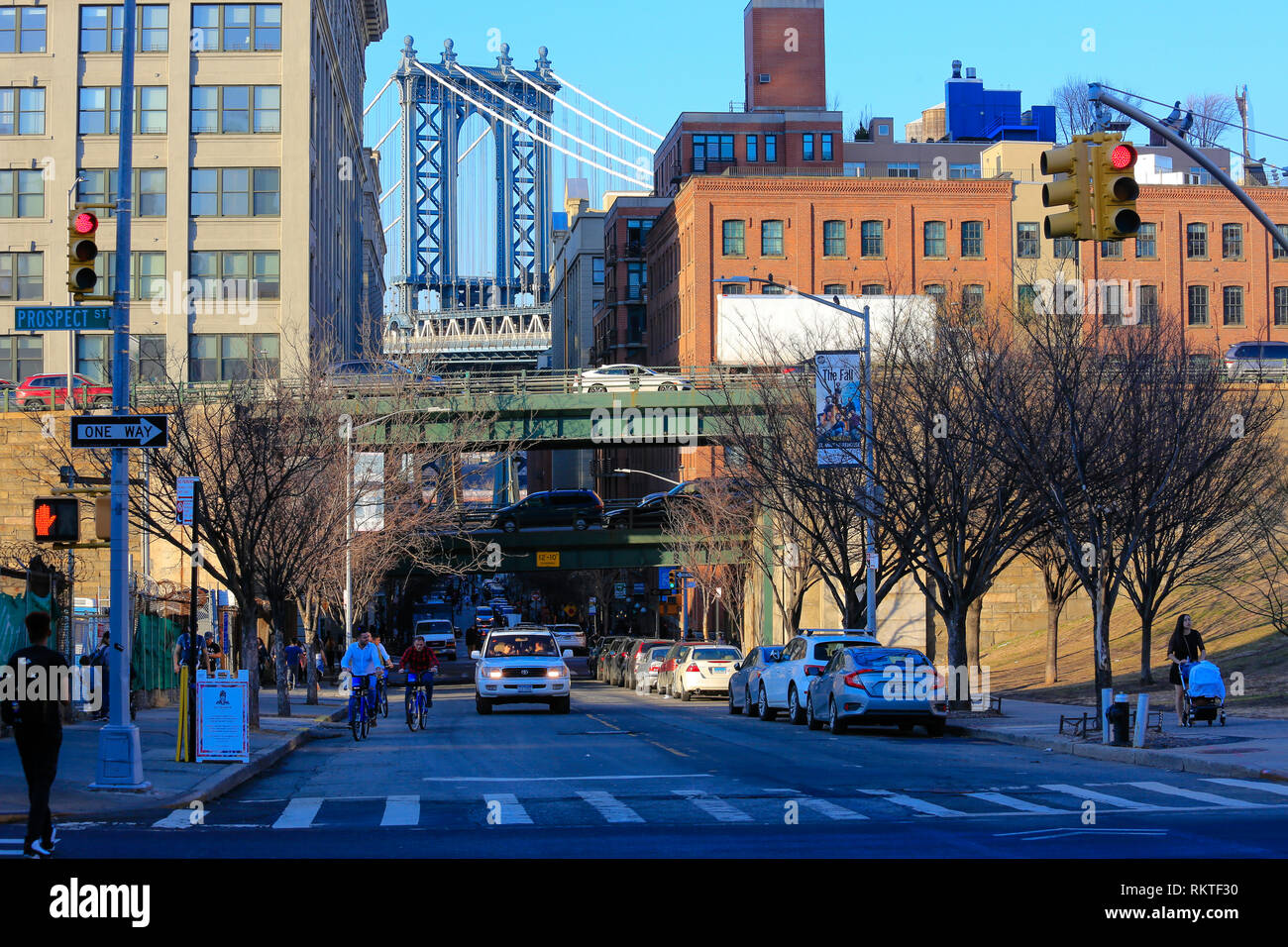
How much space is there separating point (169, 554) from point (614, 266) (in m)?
57.5

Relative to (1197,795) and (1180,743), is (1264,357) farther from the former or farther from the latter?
(1197,795)

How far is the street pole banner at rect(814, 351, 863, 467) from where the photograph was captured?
31.5m

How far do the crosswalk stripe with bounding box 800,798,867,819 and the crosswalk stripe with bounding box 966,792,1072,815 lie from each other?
1473mm

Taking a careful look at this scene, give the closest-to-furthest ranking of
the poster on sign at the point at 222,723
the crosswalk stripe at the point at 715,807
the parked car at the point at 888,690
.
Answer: the crosswalk stripe at the point at 715,807 → the poster on sign at the point at 222,723 → the parked car at the point at 888,690

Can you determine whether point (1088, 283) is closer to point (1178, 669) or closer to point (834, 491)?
point (834, 491)

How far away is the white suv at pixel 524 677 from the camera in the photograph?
1277 inches

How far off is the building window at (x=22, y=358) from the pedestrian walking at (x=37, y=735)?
196 feet

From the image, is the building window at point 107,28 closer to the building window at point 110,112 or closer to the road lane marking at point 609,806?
the building window at point 110,112

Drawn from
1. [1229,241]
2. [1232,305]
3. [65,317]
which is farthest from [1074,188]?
[1229,241]

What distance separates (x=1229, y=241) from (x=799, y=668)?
219ft

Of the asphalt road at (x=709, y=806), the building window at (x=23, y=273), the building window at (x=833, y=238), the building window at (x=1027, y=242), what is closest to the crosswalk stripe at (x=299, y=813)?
the asphalt road at (x=709, y=806)

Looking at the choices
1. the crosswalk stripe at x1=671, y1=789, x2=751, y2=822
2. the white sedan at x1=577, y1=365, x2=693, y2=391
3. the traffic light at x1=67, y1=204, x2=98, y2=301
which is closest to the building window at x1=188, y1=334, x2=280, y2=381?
the white sedan at x1=577, y1=365, x2=693, y2=391
